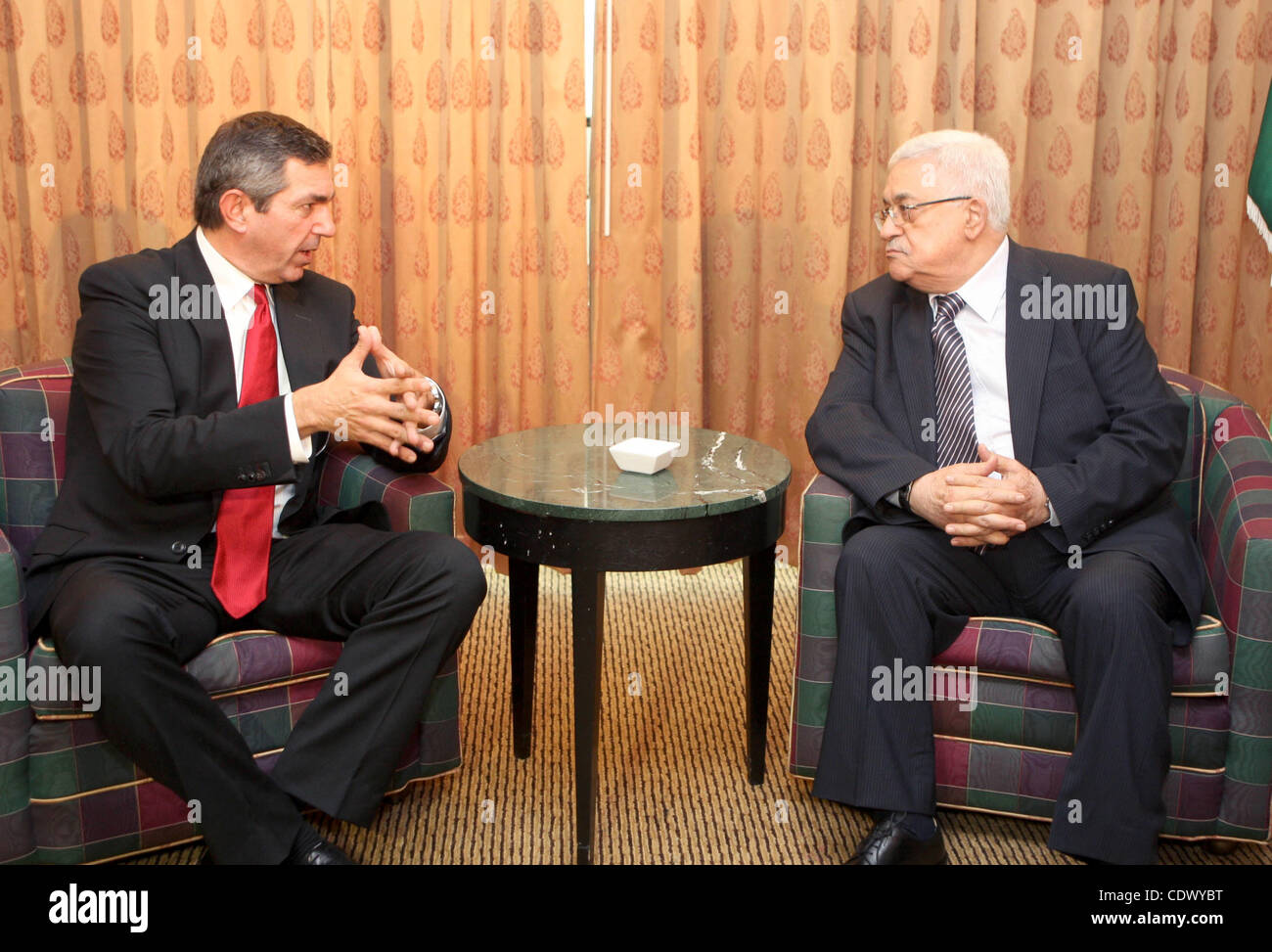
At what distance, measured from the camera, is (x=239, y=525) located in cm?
216

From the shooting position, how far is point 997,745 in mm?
2129

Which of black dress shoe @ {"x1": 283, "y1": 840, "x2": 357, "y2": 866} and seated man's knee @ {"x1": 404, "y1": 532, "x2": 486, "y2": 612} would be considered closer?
black dress shoe @ {"x1": 283, "y1": 840, "x2": 357, "y2": 866}

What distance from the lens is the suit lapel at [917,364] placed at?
2.36 m

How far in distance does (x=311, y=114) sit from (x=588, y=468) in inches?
59.6

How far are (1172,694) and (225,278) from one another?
6.09 ft

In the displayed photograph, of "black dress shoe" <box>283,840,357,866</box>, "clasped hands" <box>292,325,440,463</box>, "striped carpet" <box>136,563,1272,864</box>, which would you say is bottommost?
"striped carpet" <box>136,563,1272,864</box>

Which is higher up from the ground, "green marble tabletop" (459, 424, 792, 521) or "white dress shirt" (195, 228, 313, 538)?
"white dress shirt" (195, 228, 313, 538)

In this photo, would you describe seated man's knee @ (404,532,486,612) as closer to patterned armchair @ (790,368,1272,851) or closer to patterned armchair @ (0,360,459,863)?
patterned armchair @ (0,360,459,863)

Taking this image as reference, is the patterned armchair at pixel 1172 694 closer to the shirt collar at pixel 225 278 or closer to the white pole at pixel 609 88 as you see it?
the shirt collar at pixel 225 278

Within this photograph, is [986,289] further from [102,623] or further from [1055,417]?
[102,623]

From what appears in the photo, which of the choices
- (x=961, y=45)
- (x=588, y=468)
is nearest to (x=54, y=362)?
(x=588, y=468)

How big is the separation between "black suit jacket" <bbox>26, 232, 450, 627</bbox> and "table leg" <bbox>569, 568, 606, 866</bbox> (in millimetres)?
481

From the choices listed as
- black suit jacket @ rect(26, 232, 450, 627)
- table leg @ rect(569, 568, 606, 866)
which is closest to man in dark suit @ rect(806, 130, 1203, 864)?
table leg @ rect(569, 568, 606, 866)

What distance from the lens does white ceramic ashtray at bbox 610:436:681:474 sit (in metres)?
2.25
